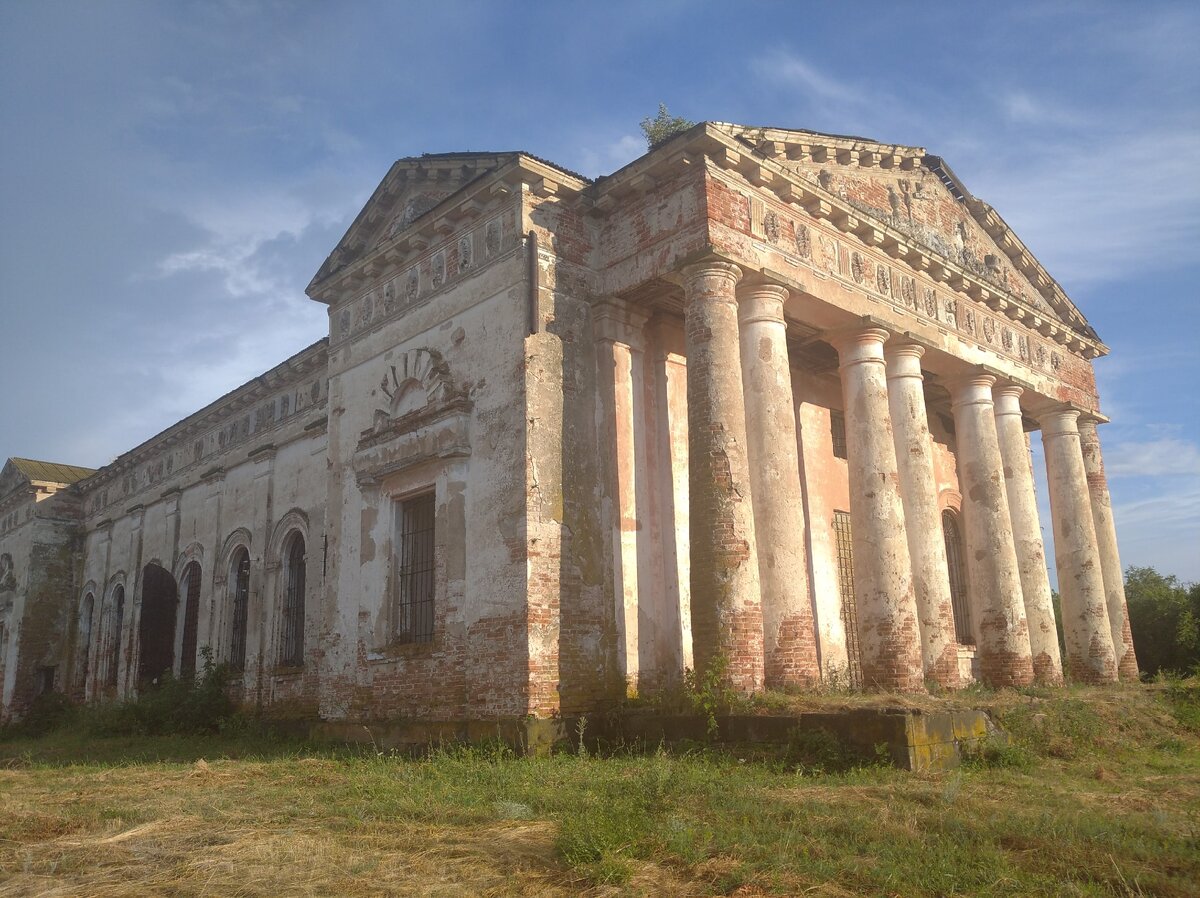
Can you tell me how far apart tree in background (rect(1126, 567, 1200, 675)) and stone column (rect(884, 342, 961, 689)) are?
931cm

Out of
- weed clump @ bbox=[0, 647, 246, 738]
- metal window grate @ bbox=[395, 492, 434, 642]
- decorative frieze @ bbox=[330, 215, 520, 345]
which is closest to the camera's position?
decorative frieze @ bbox=[330, 215, 520, 345]

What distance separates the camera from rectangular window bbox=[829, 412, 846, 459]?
56.0 feet

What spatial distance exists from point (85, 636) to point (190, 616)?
7172 mm

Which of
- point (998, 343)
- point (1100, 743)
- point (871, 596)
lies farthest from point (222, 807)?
point (998, 343)

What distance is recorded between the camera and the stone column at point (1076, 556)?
17344mm

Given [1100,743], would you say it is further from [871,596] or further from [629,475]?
[629,475]

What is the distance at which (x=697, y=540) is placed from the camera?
Result: 11273mm

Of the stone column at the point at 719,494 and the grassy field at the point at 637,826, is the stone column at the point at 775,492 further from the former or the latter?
the grassy field at the point at 637,826

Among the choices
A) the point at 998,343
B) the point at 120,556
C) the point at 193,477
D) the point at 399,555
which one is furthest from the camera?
the point at 120,556

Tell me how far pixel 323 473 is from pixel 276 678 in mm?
4226

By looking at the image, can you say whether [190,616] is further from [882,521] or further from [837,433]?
[882,521]

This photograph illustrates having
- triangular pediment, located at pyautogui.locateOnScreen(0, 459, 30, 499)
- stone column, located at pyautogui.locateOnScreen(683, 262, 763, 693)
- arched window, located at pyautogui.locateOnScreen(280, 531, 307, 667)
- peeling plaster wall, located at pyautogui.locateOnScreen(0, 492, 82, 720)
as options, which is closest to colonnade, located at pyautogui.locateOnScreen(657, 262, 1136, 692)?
stone column, located at pyautogui.locateOnScreen(683, 262, 763, 693)

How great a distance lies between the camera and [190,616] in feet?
75.2

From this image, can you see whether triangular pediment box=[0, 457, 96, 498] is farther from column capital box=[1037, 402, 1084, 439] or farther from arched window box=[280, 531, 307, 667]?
column capital box=[1037, 402, 1084, 439]
